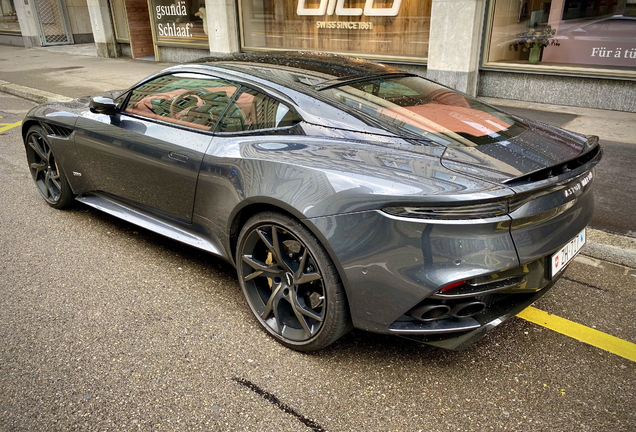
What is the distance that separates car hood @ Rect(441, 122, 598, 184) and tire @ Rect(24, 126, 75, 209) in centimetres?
354

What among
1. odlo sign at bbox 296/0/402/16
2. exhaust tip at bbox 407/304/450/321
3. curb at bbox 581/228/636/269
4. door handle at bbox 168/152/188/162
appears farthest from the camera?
odlo sign at bbox 296/0/402/16

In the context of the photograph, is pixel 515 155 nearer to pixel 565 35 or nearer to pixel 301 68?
pixel 301 68

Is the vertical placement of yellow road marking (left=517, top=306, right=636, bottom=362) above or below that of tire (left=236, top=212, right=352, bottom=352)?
below

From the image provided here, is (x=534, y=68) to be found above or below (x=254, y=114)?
below

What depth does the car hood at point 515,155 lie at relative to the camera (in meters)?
2.24

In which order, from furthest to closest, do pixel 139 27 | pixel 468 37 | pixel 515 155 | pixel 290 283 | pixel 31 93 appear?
pixel 139 27 → pixel 31 93 → pixel 468 37 → pixel 290 283 → pixel 515 155

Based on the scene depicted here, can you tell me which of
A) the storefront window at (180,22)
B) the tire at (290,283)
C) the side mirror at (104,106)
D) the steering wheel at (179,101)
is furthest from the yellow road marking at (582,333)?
the storefront window at (180,22)

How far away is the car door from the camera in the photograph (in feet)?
10.5

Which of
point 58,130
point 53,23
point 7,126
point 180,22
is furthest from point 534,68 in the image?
point 53,23

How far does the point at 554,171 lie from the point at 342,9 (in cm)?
915

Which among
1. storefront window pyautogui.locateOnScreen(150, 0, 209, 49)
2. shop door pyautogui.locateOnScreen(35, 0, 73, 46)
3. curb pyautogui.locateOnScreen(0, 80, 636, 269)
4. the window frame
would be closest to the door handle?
curb pyautogui.locateOnScreen(0, 80, 636, 269)

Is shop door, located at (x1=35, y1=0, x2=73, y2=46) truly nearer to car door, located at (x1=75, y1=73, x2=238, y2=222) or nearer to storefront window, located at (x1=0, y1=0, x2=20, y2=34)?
storefront window, located at (x1=0, y1=0, x2=20, y2=34)

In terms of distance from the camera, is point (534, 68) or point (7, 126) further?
point (534, 68)

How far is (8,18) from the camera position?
20.7m
